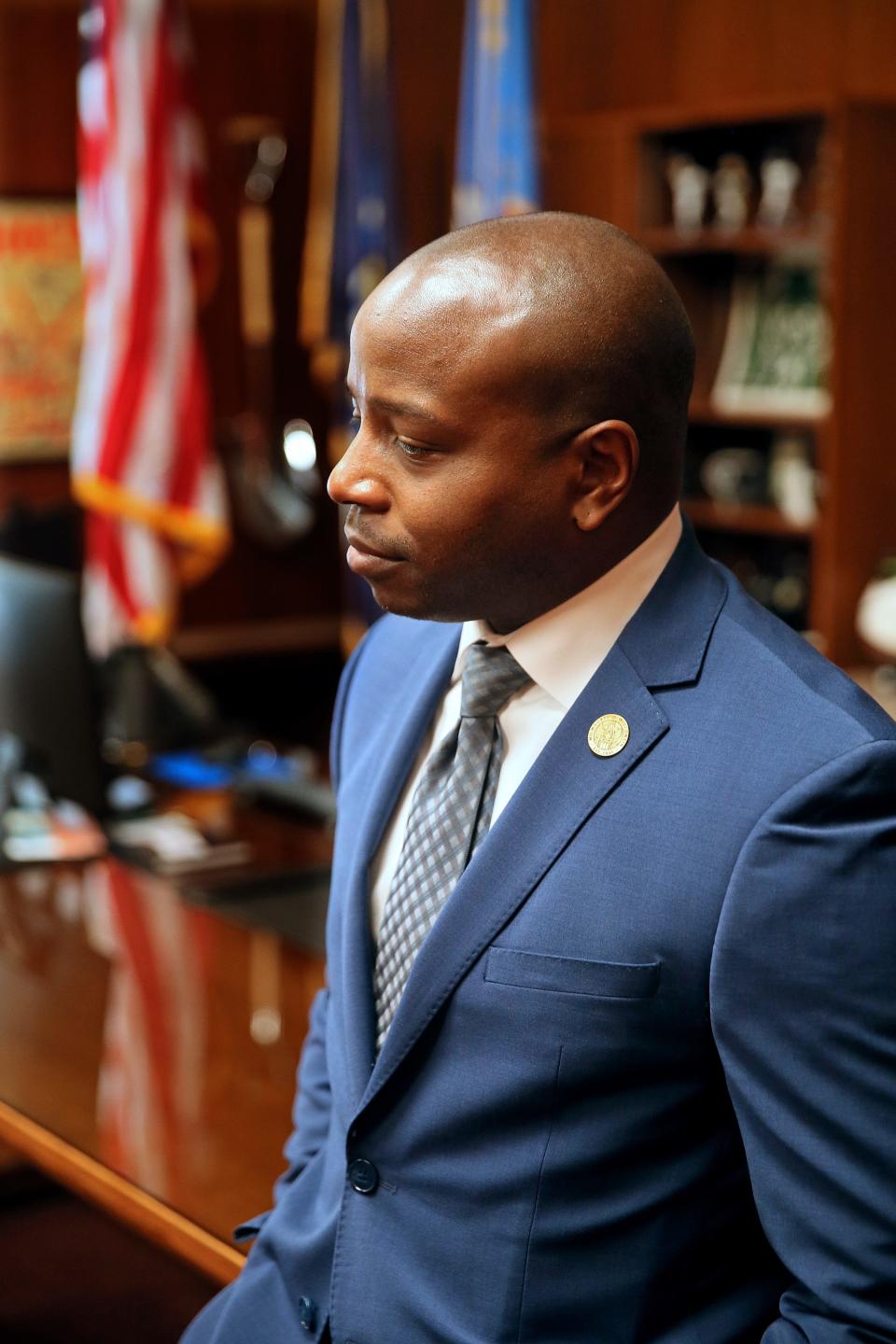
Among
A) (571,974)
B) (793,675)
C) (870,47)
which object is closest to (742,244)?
(870,47)

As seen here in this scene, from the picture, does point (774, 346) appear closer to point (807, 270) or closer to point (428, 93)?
point (807, 270)

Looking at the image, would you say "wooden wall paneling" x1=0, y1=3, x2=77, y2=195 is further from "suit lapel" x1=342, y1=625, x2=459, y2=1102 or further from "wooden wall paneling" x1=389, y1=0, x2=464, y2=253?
"suit lapel" x1=342, y1=625, x2=459, y2=1102

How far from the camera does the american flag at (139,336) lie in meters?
4.16

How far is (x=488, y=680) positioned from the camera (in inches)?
44.5

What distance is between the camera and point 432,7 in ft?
21.0

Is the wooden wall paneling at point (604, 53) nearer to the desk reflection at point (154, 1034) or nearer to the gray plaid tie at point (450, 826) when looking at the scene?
the desk reflection at point (154, 1034)

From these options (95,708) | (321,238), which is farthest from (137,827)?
(321,238)

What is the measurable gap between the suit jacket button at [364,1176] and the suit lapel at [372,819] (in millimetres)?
44

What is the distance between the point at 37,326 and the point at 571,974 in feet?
18.2

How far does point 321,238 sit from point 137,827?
8.71 feet

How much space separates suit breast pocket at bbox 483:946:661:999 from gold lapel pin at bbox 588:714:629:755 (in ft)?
0.45

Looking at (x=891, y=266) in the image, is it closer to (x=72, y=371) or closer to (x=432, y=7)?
(x=432, y=7)

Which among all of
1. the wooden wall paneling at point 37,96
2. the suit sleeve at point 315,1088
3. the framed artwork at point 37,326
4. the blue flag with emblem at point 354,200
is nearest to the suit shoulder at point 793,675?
the suit sleeve at point 315,1088

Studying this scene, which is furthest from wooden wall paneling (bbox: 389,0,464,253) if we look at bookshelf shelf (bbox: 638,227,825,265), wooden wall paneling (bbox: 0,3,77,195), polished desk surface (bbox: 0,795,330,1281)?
polished desk surface (bbox: 0,795,330,1281)
